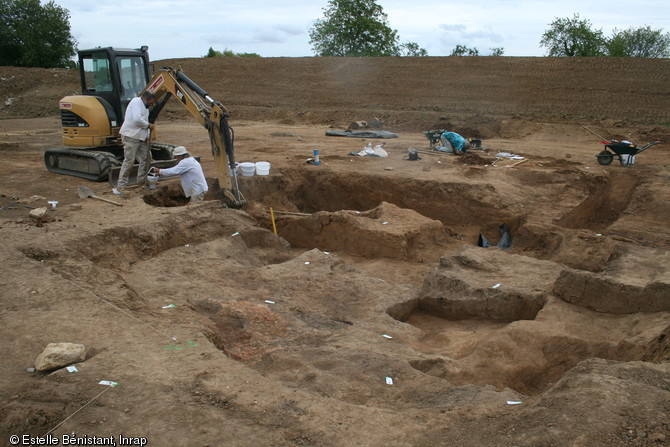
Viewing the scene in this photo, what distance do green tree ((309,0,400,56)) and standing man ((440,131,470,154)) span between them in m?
26.5

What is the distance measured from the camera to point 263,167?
39.0 ft

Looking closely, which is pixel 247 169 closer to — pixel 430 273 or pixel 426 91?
pixel 430 273

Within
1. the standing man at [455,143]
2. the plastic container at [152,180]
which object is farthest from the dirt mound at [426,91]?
the plastic container at [152,180]

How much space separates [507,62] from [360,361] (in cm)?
2384

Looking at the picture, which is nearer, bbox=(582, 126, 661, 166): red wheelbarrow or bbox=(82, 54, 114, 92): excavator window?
bbox=(82, 54, 114, 92): excavator window

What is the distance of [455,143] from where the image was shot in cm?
1473

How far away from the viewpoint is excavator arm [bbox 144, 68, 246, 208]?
9289mm

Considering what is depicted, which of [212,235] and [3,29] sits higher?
[3,29]

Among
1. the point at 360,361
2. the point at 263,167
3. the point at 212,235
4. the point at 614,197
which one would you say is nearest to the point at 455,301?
the point at 360,361

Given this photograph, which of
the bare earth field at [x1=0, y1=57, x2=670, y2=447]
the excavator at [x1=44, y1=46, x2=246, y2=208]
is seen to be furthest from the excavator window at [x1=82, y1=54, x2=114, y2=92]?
the bare earth field at [x1=0, y1=57, x2=670, y2=447]

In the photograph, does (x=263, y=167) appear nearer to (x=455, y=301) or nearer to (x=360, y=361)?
(x=455, y=301)

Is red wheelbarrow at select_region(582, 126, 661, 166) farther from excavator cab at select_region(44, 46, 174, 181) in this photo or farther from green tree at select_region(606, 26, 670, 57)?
green tree at select_region(606, 26, 670, 57)

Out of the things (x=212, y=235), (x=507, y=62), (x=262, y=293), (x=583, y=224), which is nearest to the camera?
(x=262, y=293)

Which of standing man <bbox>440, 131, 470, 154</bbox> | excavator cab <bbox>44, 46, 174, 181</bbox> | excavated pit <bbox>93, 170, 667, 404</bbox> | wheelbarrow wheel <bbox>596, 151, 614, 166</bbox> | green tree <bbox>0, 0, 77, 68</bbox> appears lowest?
excavated pit <bbox>93, 170, 667, 404</bbox>
